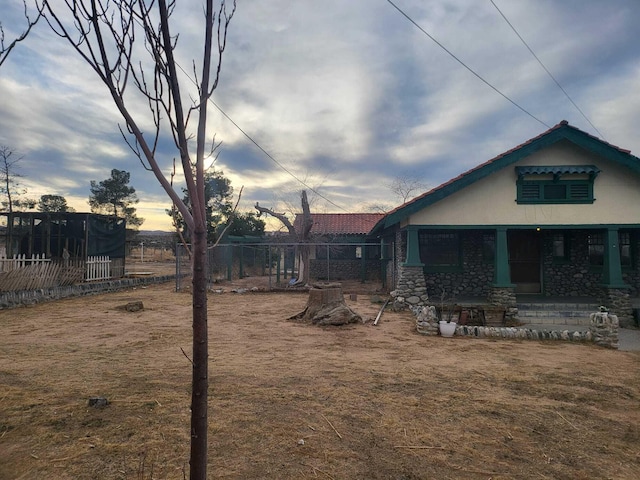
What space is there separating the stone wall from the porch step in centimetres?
1593

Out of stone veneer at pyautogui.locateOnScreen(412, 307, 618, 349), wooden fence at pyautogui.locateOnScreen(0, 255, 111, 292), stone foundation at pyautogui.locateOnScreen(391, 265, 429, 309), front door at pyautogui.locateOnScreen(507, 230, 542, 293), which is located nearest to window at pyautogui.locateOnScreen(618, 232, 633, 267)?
front door at pyautogui.locateOnScreen(507, 230, 542, 293)

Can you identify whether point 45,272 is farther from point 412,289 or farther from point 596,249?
point 596,249

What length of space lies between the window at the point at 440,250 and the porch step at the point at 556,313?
9.38 feet

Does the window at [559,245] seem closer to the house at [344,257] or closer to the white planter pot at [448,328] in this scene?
the white planter pot at [448,328]

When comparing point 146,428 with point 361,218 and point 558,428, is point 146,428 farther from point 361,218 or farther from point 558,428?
point 361,218

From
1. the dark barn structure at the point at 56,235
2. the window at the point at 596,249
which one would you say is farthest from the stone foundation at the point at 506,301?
the dark barn structure at the point at 56,235

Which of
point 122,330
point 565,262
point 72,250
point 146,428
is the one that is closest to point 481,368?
point 146,428

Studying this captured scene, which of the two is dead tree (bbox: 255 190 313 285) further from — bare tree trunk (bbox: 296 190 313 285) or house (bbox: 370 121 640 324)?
house (bbox: 370 121 640 324)

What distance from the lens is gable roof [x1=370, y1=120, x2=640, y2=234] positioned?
11.2m

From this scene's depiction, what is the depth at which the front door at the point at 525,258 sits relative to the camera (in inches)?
534

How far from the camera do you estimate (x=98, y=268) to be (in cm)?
1833

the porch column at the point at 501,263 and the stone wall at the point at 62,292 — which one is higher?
the porch column at the point at 501,263

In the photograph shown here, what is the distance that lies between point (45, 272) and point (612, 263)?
19.3m

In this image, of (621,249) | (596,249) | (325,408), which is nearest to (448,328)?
(325,408)
